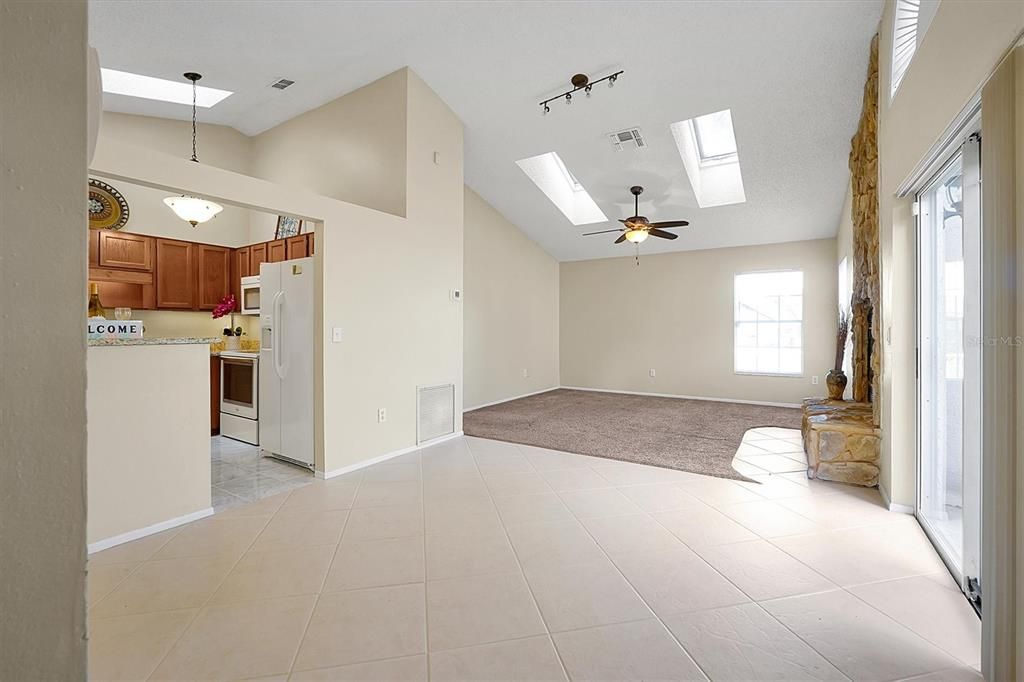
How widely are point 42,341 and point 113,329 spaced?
9.03 ft

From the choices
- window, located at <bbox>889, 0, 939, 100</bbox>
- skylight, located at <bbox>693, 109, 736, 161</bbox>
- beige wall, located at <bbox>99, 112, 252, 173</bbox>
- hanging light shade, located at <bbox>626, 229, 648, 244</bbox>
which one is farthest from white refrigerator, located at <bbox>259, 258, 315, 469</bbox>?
skylight, located at <bbox>693, 109, 736, 161</bbox>

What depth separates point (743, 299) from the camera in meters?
7.38

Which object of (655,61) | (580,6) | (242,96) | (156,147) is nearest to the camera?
(580,6)

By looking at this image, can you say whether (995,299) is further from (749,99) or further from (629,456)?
(749,99)

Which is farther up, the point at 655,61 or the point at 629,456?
the point at 655,61

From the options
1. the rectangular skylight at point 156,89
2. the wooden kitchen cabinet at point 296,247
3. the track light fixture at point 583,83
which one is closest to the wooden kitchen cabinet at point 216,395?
the wooden kitchen cabinet at point 296,247

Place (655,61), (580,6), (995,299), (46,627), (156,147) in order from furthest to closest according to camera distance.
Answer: (156,147) → (655,61) → (580,6) → (995,299) → (46,627)

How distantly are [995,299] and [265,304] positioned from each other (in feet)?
15.0

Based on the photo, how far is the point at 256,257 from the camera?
536 cm

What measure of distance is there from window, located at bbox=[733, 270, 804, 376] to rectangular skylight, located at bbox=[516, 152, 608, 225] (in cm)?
260

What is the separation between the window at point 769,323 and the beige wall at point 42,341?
7922mm

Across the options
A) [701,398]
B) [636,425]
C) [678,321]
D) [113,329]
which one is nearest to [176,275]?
[113,329]

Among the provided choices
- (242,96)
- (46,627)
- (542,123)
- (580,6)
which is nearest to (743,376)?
(542,123)

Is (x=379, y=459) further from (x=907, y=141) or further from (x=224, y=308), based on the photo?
(x=907, y=141)
